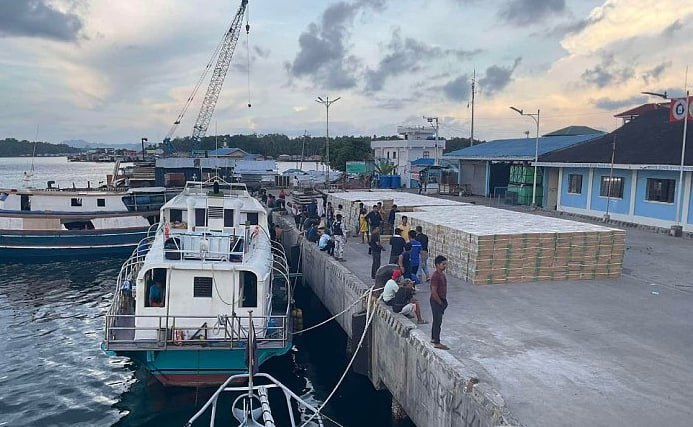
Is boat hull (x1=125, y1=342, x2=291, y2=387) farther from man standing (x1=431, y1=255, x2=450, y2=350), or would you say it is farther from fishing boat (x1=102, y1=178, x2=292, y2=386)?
man standing (x1=431, y1=255, x2=450, y2=350)

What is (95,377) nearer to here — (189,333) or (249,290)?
(189,333)

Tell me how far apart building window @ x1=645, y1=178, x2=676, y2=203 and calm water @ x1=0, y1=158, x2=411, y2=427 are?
17.0 metres

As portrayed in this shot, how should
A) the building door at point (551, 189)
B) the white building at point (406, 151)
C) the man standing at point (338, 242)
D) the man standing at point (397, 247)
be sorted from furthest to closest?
the white building at point (406, 151)
the building door at point (551, 189)
the man standing at point (338, 242)
the man standing at point (397, 247)

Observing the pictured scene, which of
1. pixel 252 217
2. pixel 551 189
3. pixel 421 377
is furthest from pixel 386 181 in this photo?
pixel 421 377

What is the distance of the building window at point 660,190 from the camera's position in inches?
996

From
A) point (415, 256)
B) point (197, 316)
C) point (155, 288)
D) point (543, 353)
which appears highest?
point (415, 256)

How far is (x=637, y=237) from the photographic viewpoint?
23.9 metres

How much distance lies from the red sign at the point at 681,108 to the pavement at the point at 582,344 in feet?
34.9

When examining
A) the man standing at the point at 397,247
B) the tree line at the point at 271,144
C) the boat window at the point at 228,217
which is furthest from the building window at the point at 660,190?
the tree line at the point at 271,144

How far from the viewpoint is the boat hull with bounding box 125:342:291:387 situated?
11992mm

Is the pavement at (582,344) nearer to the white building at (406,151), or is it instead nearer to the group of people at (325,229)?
the group of people at (325,229)

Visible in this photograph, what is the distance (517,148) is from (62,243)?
3026 cm

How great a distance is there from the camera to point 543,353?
33.4 feet

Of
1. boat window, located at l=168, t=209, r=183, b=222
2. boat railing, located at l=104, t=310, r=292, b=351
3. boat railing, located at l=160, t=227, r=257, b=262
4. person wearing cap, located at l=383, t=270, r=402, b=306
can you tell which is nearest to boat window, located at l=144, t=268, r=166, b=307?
boat railing, located at l=104, t=310, r=292, b=351
